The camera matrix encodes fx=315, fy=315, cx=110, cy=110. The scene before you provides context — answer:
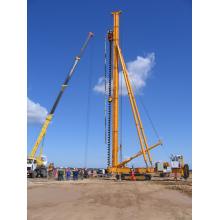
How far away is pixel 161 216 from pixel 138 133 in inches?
1157

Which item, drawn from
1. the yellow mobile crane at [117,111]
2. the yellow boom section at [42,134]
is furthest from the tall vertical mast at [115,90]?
the yellow boom section at [42,134]

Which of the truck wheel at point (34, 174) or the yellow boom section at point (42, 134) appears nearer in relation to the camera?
the truck wheel at point (34, 174)

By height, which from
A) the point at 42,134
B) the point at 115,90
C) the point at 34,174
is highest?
the point at 115,90

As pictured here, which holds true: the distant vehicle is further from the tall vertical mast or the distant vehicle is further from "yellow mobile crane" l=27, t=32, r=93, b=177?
the tall vertical mast

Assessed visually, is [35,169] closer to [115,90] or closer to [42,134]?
[42,134]

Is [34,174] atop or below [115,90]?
below

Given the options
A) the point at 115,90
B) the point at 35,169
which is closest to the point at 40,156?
the point at 35,169

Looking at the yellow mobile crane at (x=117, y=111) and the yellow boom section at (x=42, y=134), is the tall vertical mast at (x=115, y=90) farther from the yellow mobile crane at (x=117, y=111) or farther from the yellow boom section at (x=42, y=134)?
the yellow boom section at (x=42, y=134)

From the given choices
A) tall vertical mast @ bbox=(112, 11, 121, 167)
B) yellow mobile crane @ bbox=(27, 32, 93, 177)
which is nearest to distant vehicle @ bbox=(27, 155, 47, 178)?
yellow mobile crane @ bbox=(27, 32, 93, 177)

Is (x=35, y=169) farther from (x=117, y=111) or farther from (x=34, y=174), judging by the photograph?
(x=117, y=111)

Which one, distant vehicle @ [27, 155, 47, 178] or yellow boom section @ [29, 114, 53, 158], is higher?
yellow boom section @ [29, 114, 53, 158]

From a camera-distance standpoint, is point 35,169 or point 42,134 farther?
Result: point 42,134

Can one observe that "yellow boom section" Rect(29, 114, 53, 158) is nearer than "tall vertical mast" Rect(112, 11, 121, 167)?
No
